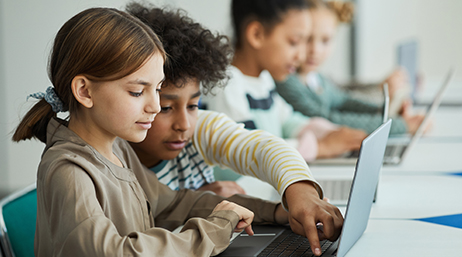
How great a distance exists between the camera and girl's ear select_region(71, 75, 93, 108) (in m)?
0.57

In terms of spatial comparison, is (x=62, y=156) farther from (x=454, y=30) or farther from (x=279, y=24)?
(x=454, y=30)

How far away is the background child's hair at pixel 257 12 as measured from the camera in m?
1.54

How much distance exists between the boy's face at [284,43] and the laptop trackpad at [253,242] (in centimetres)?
87

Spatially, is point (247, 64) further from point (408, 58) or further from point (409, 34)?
point (409, 34)

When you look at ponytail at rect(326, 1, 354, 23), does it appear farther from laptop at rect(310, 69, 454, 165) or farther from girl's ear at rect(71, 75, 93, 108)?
girl's ear at rect(71, 75, 93, 108)

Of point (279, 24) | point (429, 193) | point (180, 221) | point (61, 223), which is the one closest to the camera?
point (61, 223)

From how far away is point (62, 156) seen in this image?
0.53 m

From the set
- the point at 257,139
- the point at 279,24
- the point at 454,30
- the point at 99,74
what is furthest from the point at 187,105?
the point at 454,30

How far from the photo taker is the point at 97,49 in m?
0.56

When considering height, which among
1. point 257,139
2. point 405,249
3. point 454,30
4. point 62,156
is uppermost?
point 62,156

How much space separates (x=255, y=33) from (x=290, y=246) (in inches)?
38.9

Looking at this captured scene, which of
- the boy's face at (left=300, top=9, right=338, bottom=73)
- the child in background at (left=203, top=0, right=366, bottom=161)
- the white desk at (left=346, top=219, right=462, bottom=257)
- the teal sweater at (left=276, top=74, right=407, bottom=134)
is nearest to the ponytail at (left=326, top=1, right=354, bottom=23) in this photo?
the boy's face at (left=300, top=9, right=338, bottom=73)

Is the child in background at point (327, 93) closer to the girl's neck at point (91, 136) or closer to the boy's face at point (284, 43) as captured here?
the boy's face at point (284, 43)

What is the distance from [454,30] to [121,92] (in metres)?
4.42
